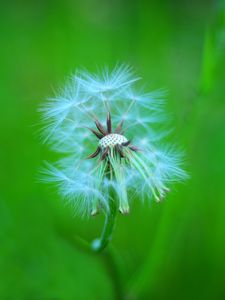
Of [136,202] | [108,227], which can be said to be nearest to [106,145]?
[108,227]

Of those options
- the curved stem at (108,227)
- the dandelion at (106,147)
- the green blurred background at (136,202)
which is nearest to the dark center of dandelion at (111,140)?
the dandelion at (106,147)

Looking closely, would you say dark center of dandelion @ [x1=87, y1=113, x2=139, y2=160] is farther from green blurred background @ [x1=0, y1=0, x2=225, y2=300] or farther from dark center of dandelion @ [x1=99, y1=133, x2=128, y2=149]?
green blurred background @ [x1=0, y1=0, x2=225, y2=300]

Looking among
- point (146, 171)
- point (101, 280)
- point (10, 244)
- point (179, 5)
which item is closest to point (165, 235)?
point (101, 280)

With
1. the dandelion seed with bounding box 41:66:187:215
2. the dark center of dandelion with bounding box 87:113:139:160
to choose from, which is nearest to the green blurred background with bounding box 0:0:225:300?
the dandelion seed with bounding box 41:66:187:215

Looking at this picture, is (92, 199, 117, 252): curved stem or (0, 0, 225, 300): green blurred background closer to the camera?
(92, 199, 117, 252): curved stem

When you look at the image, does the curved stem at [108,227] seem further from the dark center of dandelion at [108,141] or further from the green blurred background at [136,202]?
the green blurred background at [136,202]
